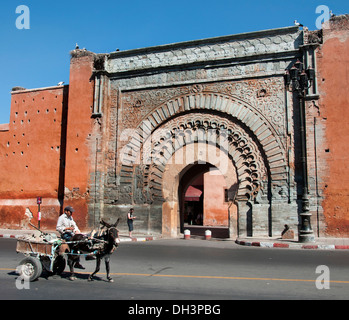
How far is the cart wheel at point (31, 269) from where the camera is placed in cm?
540

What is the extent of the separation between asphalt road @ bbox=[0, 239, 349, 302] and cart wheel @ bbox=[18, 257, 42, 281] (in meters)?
0.12

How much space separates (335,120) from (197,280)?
915 cm

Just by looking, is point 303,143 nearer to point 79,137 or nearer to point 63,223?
point 63,223

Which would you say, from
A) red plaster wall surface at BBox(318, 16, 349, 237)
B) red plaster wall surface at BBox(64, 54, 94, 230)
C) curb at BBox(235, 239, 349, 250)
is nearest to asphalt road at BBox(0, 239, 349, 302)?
curb at BBox(235, 239, 349, 250)

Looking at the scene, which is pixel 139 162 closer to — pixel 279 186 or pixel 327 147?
pixel 279 186

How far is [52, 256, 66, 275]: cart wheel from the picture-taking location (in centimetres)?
586

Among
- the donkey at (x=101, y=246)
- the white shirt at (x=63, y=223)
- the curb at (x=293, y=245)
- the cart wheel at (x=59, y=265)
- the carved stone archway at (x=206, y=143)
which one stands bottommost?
the curb at (x=293, y=245)

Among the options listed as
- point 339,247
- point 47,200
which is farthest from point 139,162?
point 339,247

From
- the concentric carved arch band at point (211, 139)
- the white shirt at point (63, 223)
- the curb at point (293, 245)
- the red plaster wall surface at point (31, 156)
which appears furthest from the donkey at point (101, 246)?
the red plaster wall surface at point (31, 156)

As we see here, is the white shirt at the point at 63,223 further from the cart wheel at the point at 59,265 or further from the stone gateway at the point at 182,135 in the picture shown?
the stone gateway at the point at 182,135

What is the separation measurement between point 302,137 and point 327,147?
1345 mm

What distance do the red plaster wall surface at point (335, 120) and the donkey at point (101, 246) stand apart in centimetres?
901

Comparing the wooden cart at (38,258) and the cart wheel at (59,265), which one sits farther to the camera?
the cart wheel at (59,265)

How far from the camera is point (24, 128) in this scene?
1784 centimetres
